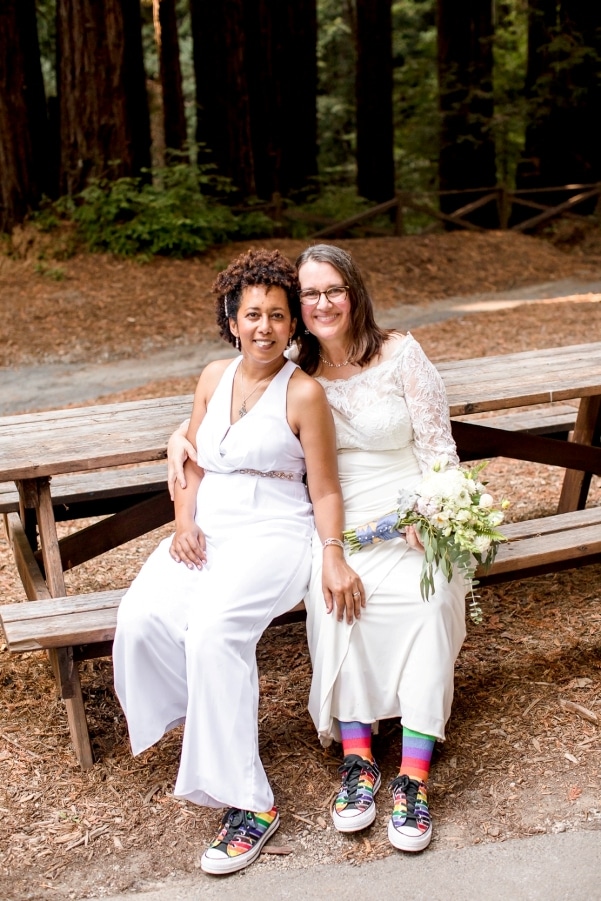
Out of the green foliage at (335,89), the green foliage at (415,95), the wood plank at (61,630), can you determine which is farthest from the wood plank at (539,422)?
the green foliage at (335,89)

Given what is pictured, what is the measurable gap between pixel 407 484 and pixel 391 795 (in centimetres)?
111

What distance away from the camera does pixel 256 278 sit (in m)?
3.47

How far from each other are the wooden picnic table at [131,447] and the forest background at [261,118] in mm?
8696

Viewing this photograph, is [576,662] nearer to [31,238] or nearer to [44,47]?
[31,238]

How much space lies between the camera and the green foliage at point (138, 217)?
1283cm

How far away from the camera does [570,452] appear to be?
508cm

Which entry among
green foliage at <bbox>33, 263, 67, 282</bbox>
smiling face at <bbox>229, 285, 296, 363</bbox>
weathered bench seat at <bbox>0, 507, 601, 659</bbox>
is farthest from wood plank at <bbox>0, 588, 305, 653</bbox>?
green foliage at <bbox>33, 263, 67, 282</bbox>

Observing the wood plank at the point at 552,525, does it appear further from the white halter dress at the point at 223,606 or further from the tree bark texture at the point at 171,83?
the tree bark texture at the point at 171,83

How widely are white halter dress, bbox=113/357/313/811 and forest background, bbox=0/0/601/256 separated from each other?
32.4 ft

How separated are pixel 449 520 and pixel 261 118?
14.7 metres

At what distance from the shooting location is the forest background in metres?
12.9

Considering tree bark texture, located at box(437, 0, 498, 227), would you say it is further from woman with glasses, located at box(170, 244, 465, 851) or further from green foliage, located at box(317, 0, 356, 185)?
woman with glasses, located at box(170, 244, 465, 851)

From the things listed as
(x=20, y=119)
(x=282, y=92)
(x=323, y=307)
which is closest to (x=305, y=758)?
(x=323, y=307)

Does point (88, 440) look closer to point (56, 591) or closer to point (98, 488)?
point (56, 591)
